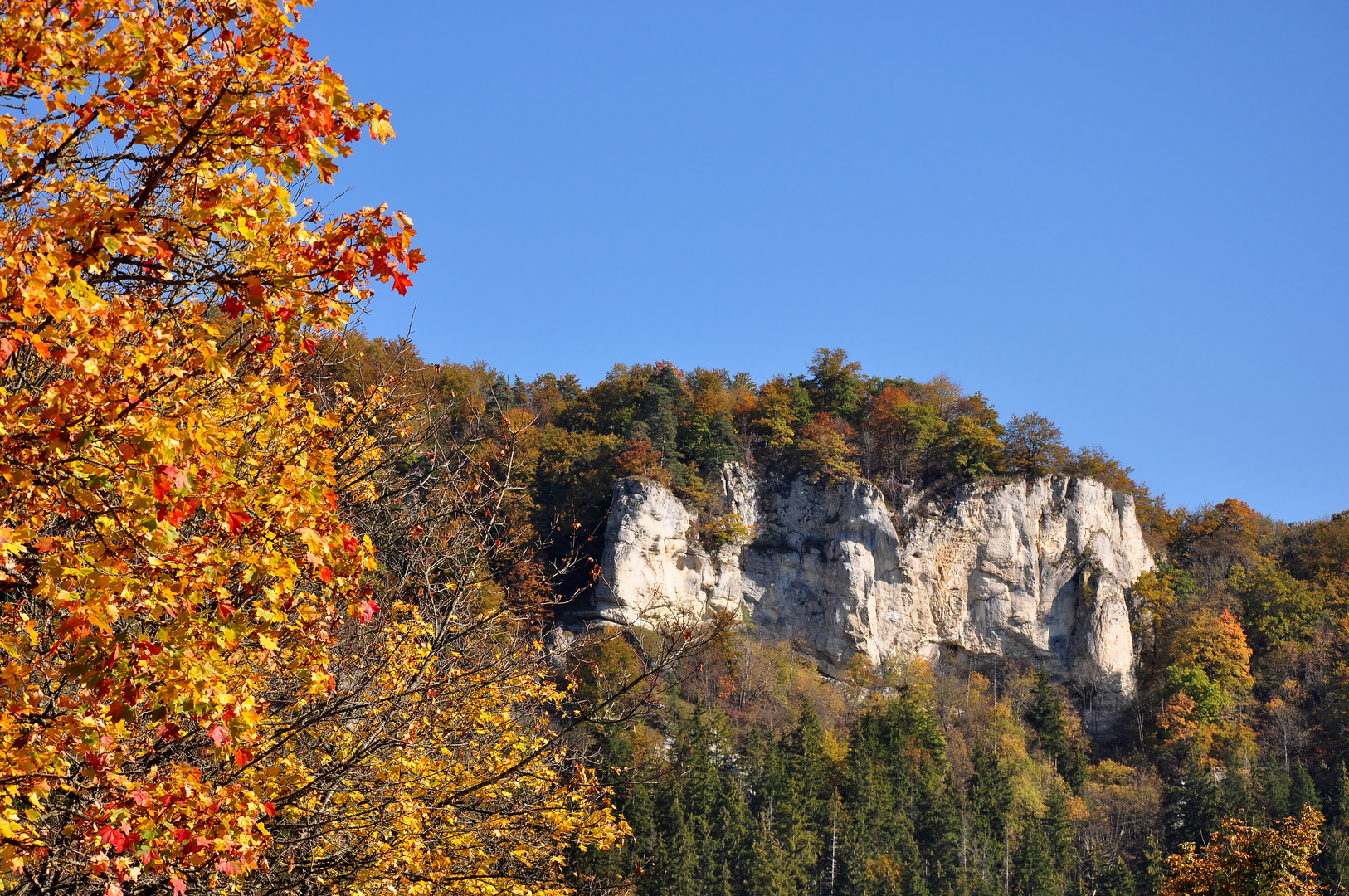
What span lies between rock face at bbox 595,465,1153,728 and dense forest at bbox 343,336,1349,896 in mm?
1243

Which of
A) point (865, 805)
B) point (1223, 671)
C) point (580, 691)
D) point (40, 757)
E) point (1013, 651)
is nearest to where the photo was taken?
point (40, 757)

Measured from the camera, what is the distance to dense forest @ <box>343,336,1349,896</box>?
3291cm

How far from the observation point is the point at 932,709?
47562 millimetres

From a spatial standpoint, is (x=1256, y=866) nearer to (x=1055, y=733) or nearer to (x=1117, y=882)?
(x=1117, y=882)

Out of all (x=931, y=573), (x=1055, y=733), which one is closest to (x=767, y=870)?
(x=1055, y=733)

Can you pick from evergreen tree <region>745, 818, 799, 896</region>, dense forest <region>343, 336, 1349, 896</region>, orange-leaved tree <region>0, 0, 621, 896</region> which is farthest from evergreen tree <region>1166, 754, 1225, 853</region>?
orange-leaved tree <region>0, 0, 621, 896</region>

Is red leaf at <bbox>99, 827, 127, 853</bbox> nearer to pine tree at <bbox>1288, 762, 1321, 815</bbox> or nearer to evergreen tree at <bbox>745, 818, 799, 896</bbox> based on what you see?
evergreen tree at <bbox>745, 818, 799, 896</bbox>

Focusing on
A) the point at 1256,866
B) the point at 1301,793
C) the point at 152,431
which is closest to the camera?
the point at 152,431

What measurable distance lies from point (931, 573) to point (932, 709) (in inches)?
307

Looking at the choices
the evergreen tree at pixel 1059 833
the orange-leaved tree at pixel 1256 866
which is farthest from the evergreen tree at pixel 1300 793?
the orange-leaved tree at pixel 1256 866

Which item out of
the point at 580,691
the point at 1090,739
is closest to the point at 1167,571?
the point at 1090,739

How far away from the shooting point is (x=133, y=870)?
12.6ft

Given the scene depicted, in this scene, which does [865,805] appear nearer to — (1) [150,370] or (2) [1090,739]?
(2) [1090,739]

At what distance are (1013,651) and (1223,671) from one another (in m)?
9.39
